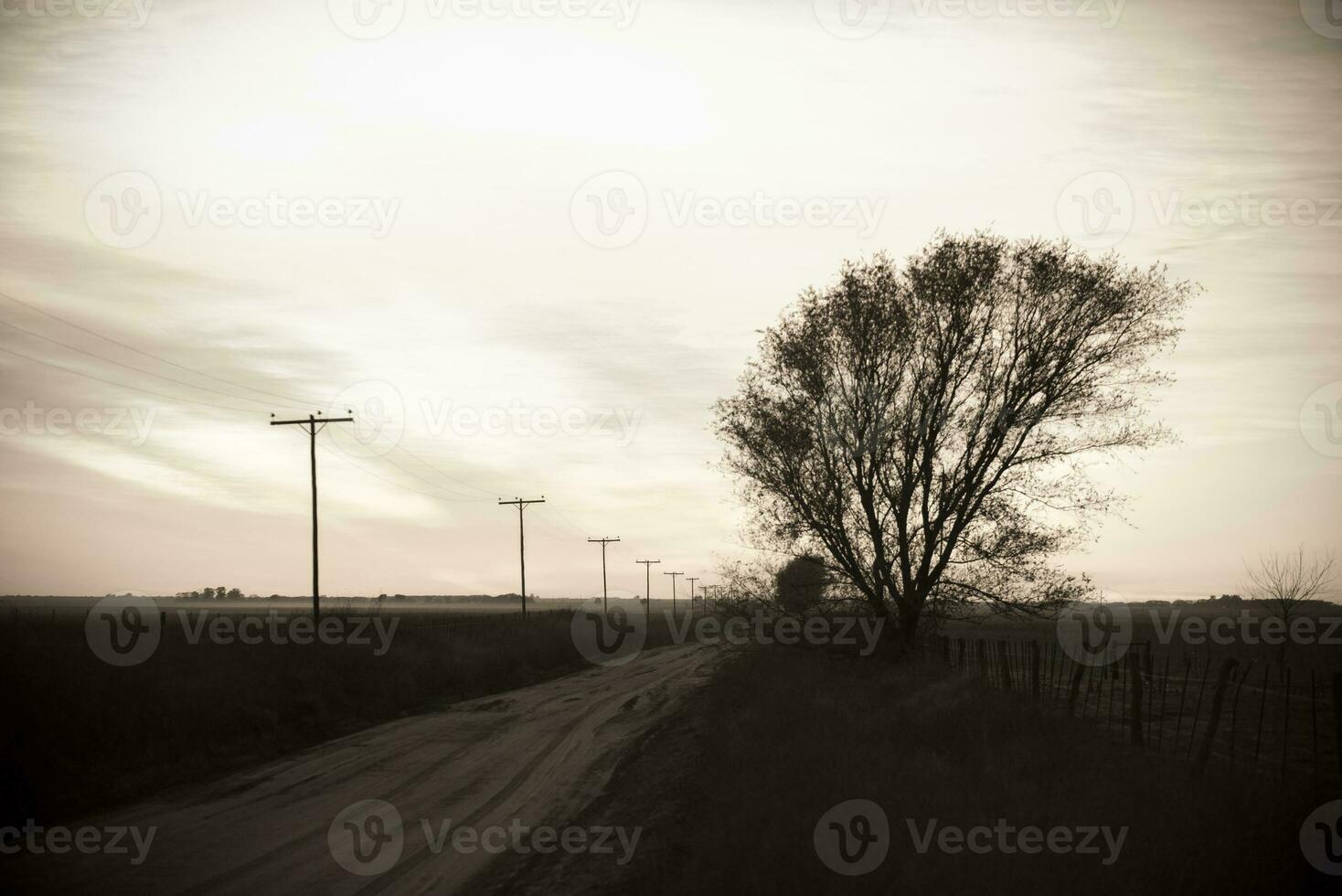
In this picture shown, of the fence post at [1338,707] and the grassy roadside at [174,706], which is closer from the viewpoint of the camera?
the fence post at [1338,707]

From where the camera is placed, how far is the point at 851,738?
585 inches

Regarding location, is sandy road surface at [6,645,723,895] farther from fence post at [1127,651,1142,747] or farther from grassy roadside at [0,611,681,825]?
fence post at [1127,651,1142,747]

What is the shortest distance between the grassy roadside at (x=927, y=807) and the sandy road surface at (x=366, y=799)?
1.11 meters

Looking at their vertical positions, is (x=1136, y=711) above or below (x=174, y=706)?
above

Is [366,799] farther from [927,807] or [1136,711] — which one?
[1136,711]

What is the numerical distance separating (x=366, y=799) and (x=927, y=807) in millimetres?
8993

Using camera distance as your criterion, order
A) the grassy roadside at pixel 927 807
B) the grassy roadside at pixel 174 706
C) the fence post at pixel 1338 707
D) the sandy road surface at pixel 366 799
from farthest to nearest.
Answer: the grassy roadside at pixel 174 706, the fence post at pixel 1338 707, the sandy road surface at pixel 366 799, the grassy roadside at pixel 927 807

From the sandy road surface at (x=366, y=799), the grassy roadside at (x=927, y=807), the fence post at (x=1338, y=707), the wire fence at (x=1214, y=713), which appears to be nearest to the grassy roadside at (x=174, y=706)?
the sandy road surface at (x=366, y=799)

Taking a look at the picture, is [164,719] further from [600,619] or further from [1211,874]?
[600,619]

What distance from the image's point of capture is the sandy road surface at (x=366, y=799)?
392 inches

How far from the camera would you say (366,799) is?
13969 millimetres

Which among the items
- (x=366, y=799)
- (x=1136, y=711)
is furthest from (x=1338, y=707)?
(x=366, y=799)

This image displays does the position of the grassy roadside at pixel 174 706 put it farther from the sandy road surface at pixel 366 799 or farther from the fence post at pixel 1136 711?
the fence post at pixel 1136 711

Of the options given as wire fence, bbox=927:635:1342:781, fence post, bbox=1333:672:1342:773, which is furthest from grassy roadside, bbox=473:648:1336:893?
wire fence, bbox=927:635:1342:781
